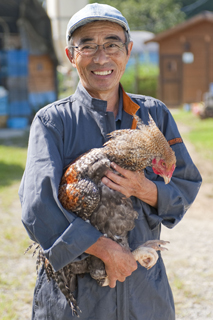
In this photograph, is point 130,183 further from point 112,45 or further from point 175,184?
point 112,45

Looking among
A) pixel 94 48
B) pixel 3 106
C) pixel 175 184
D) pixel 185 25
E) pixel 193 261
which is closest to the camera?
pixel 94 48

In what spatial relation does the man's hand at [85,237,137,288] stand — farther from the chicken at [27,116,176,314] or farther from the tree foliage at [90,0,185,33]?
the tree foliage at [90,0,185,33]

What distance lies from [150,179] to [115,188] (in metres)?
0.35

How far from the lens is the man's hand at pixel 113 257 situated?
1927mm

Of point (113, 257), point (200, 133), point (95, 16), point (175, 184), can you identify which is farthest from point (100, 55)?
point (200, 133)

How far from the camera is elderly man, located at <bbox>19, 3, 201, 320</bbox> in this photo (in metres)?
1.90

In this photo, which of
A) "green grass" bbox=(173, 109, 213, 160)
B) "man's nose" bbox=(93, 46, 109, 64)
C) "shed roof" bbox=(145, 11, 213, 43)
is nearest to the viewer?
"man's nose" bbox=(93, 46, 109, 64)

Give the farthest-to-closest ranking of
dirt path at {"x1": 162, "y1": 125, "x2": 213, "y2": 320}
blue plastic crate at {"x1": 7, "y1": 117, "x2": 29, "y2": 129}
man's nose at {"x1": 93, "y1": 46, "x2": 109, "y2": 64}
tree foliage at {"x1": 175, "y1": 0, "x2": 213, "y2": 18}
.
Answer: tree foliage at {"x1": 175, "y1": 0, "x2": 213, "y2": 18}, blue plastic crate at {"x1": 7, "y1": 117, "x2": 29, "y2": 129}, dirt path at {"x1": 162, "y1": 125, "x2": 213, "y2": 320}, man's nose at {"x1": 93, "y1": 46, "x2": 109, "y2": 64}

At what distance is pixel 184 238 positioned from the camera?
5.33 metres

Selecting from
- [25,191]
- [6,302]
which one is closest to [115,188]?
[25,191]

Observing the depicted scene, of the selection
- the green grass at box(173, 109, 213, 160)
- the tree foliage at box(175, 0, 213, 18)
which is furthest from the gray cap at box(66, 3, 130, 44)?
the tree foliage at box(175, 0, 213, 18)

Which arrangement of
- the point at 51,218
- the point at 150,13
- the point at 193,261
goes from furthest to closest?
1. the point at 150,13
2. the point at 193,261
3. the point at 51,218

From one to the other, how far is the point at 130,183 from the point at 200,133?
10.8 m

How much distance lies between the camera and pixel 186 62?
71.2ft
